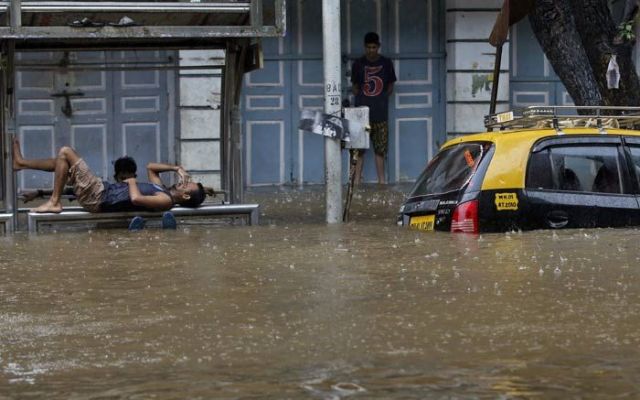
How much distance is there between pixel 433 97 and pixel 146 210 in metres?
7.62

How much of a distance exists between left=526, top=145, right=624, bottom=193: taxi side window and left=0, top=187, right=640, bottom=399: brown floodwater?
0.39 meters

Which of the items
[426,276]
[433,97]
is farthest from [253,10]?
[433,97]

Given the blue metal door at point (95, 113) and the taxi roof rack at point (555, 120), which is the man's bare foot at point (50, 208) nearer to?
the taxi roof rack at point (555, 120)

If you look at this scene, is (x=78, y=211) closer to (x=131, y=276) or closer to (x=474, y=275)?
(x=131, y=276)

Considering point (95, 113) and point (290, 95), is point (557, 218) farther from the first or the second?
point (95, 113)

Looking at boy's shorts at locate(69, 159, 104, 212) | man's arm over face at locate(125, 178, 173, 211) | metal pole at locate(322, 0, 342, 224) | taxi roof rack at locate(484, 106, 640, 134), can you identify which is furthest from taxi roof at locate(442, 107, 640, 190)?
boy's shorts at locate(69, 159, 104, 212)

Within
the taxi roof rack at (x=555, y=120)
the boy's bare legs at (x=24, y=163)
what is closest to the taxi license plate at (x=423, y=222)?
the taxi roof rack at (x=555, y=120)

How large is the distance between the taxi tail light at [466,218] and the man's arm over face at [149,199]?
10.3 feet

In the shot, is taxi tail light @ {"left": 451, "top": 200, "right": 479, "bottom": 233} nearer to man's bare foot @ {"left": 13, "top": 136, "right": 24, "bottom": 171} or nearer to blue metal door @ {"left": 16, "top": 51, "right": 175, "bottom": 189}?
man's bare foot @ {"left": 13, "top": 136, "right": 24, "bottom": 171}

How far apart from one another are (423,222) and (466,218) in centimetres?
62

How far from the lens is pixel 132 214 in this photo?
13359 millimetres

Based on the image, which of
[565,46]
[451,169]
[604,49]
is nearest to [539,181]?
[451,169]

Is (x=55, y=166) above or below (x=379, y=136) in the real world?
below

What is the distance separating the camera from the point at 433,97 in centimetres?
2012
